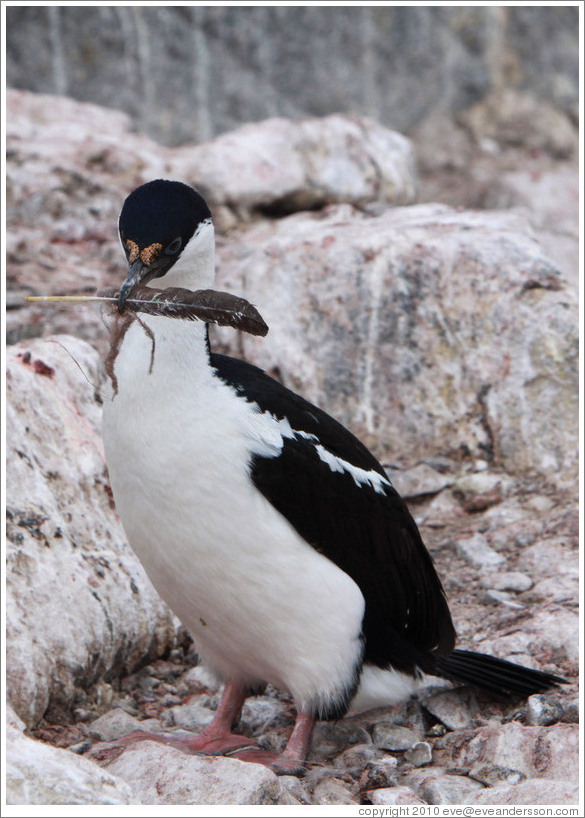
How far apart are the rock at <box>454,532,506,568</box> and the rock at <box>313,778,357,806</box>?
5.26 feet

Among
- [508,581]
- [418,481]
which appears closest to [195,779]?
[508,581]

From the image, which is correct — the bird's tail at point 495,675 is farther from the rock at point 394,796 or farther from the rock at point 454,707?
the rock at point 394,796

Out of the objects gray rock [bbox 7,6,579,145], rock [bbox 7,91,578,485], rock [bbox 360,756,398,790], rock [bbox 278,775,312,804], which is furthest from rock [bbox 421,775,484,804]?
gray rock [bbox 7,6,579,145]

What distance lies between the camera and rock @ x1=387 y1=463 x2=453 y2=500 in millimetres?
5203

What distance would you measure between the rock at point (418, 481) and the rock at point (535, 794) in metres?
2.12

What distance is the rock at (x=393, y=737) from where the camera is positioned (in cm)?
367

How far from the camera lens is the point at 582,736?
3.41 meters

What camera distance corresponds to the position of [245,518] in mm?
3330

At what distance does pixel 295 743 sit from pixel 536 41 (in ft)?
22.6

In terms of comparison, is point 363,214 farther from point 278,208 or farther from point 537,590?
point 537,590

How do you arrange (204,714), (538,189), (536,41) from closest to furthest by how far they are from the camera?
(204,714), (538,189), (536,41)

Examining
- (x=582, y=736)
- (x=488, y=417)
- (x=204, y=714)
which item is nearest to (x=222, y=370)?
(x=204, y=714)

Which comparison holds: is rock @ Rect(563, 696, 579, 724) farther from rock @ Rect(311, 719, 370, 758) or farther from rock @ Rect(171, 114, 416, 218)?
rock @ Rect(171, 114, 416, 218)

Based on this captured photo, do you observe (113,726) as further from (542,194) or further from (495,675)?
(542,194)
